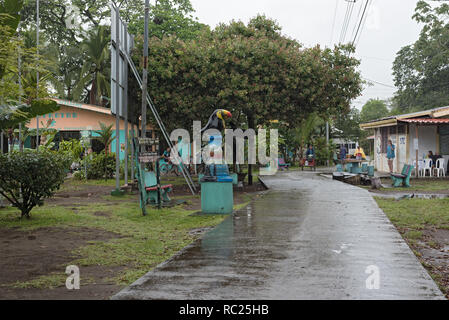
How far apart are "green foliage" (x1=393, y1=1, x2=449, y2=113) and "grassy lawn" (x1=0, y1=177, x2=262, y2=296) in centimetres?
3726

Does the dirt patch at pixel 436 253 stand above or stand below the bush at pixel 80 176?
below

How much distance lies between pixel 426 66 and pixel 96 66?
3034 cm

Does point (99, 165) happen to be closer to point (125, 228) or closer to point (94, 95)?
point (125, 228)

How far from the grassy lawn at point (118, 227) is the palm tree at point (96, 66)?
74.7 ft

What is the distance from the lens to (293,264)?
5645 millimetres

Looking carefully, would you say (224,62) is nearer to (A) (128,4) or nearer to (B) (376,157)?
(B) (376,157)

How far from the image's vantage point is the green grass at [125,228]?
6125mm

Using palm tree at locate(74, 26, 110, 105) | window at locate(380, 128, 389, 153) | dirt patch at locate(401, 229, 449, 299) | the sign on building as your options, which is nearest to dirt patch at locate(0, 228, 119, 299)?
dirt patch at locate(401, 229, 449, 299)

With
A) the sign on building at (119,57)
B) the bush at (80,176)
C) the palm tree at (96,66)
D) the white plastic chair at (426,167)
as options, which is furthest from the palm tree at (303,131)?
the sign on building at (119,57)

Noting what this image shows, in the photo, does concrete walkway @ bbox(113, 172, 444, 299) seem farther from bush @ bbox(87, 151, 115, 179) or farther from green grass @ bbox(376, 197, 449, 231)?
bush @ bbox(87, 151, 115, 179)

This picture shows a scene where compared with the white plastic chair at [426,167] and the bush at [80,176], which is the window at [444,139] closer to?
the white plastic chair at [426,167]

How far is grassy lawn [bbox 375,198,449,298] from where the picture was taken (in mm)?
5992

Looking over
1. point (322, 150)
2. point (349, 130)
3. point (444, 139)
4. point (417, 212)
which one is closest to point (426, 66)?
point (349, 130)
